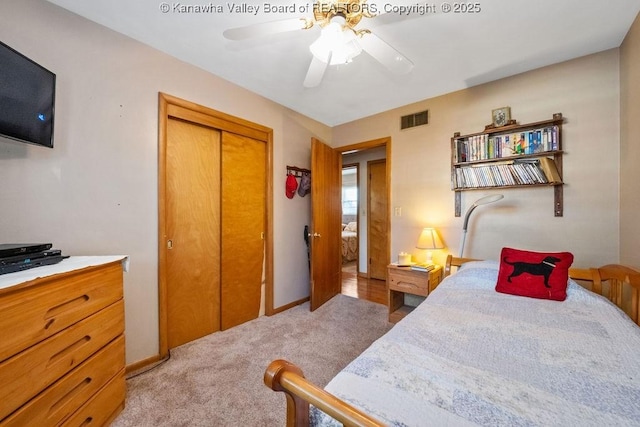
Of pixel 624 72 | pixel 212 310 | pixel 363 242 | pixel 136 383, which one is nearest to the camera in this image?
pixel 136 383

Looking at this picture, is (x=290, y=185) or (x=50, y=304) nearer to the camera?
(x=50, y=304)

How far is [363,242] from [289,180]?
2281mm

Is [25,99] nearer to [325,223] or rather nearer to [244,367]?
[244,367]

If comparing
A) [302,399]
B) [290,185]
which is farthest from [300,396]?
[290,185]

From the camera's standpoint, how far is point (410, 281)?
2.48 metres

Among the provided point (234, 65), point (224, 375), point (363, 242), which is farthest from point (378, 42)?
point (363, 242)

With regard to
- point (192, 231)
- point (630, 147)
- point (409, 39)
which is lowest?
point (192, 231)

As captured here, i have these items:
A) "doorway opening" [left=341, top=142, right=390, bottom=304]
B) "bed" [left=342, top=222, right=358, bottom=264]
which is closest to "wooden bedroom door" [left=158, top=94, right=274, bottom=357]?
"doorway opening" [left=341, top=142, right=390, bottom=304]

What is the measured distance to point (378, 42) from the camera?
1370mm

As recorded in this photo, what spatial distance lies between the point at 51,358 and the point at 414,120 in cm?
333

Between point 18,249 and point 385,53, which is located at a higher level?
point 385,53

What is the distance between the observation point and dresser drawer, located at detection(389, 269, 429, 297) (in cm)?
239

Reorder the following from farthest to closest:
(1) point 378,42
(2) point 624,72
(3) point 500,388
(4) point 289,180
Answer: (4) point 289,180, (2) point 624,72, (1) point 378,42, (3) point 500,388

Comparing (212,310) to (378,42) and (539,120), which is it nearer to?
(378,42)
